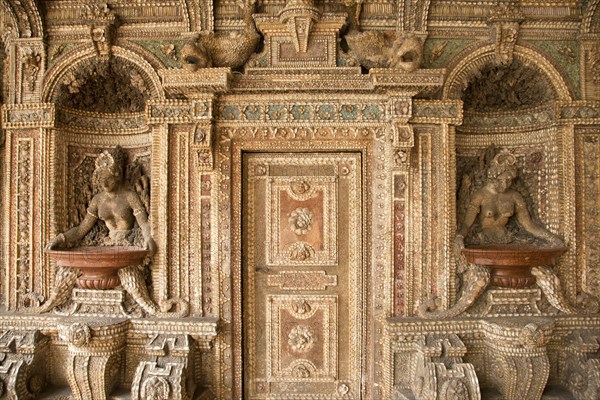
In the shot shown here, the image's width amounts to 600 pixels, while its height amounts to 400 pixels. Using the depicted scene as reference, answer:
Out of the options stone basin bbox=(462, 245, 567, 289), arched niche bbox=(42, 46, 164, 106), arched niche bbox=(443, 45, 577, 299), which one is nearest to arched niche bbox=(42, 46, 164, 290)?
arched niche bbox=(42, 46, 164, 106)

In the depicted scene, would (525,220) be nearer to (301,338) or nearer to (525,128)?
(525,128)

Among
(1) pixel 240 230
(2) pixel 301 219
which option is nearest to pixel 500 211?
(2) pixel 301 219

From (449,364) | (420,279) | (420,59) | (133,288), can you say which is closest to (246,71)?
(420,59)

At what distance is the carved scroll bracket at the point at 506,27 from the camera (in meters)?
4.04

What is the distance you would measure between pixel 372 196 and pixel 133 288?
2733mm

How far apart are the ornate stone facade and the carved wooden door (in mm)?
22

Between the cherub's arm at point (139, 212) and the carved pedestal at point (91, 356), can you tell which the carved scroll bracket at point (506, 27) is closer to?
the cherub's arm at point (139, 212)

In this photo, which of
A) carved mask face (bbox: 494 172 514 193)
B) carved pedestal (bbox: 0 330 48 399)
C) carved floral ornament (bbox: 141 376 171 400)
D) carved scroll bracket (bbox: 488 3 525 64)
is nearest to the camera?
carved floral ornament (bbox: 141 376 171 400)

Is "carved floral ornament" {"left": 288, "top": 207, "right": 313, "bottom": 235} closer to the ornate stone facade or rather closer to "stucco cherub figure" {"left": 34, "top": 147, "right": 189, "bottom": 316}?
the ornate stone facade

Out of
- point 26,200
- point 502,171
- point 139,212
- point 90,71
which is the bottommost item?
point 139,212

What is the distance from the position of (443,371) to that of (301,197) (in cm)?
223

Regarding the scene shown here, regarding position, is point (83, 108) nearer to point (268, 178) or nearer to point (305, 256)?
point (268, 178)

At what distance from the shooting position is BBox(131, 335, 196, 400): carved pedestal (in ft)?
11.6

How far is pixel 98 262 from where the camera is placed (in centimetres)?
370
